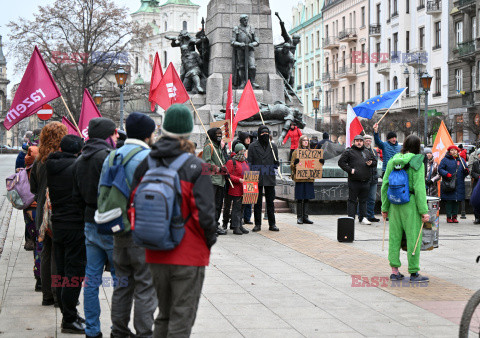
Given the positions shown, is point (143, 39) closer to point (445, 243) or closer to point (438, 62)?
point (438, 62)

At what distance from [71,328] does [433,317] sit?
10.9ft

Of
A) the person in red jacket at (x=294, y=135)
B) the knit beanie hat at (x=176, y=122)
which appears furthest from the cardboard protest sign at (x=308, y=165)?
the knit beanie hat at (x=176, y=122)

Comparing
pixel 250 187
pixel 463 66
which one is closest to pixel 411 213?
pixel 250 187

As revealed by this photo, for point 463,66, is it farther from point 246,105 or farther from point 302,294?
point 302,294

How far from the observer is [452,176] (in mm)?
17234

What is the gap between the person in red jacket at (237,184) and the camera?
1409 cm

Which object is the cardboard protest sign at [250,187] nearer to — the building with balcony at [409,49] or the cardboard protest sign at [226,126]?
the cardboard protest sign at [226,126]

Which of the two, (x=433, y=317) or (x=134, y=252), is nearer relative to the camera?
(x=134, y=252)

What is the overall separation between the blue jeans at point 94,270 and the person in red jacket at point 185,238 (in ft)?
4.19

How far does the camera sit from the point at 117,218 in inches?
231

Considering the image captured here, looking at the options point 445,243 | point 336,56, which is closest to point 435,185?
point 445,243

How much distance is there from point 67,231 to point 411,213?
417 centimetres

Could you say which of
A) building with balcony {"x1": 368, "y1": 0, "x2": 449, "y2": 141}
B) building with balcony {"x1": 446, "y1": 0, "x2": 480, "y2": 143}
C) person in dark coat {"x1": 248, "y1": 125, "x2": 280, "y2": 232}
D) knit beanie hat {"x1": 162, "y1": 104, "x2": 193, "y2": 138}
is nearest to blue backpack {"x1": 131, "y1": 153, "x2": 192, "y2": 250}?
knit beanie hat {"x1": 162, "y1": 104, "x2": 193, "y2": 138}

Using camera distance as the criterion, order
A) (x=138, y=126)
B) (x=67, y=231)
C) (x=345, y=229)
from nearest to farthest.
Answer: (x=138, y=126)
(x=67, y=231)
(x=345, y=229)
